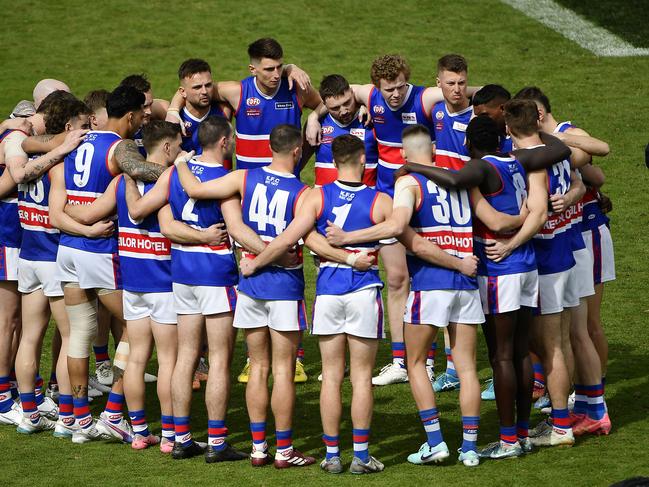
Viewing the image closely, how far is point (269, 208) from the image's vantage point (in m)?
8.05

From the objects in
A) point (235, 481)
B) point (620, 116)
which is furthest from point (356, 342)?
point (620, 116)

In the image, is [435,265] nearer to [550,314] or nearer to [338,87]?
[550,314]

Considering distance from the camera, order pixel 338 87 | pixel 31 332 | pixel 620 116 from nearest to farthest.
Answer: pixel 31 332, pixel 338 87, pixel 620 116

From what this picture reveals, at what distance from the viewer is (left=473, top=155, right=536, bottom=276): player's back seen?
26.7 ft

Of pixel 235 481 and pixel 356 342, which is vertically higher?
pixel 356 342

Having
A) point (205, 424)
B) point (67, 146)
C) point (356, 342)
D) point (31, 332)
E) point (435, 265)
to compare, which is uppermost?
point (67, 146)

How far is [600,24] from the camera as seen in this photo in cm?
2352

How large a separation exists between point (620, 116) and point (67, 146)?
495 inches

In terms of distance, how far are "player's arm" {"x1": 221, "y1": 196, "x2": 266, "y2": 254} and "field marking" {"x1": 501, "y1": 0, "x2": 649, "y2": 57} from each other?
1538 centimetres

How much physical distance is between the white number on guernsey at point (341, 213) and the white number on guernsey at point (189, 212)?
1109 millimetres

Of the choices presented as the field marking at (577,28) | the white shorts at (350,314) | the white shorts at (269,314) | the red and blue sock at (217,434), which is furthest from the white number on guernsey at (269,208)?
the field marking at (577,28)

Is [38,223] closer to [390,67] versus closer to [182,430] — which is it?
[182,430]

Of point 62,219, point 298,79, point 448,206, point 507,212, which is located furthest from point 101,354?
point 507,212

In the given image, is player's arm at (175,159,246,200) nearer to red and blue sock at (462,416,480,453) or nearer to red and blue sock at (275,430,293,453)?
red and blue sock at (275,430,293,453)
